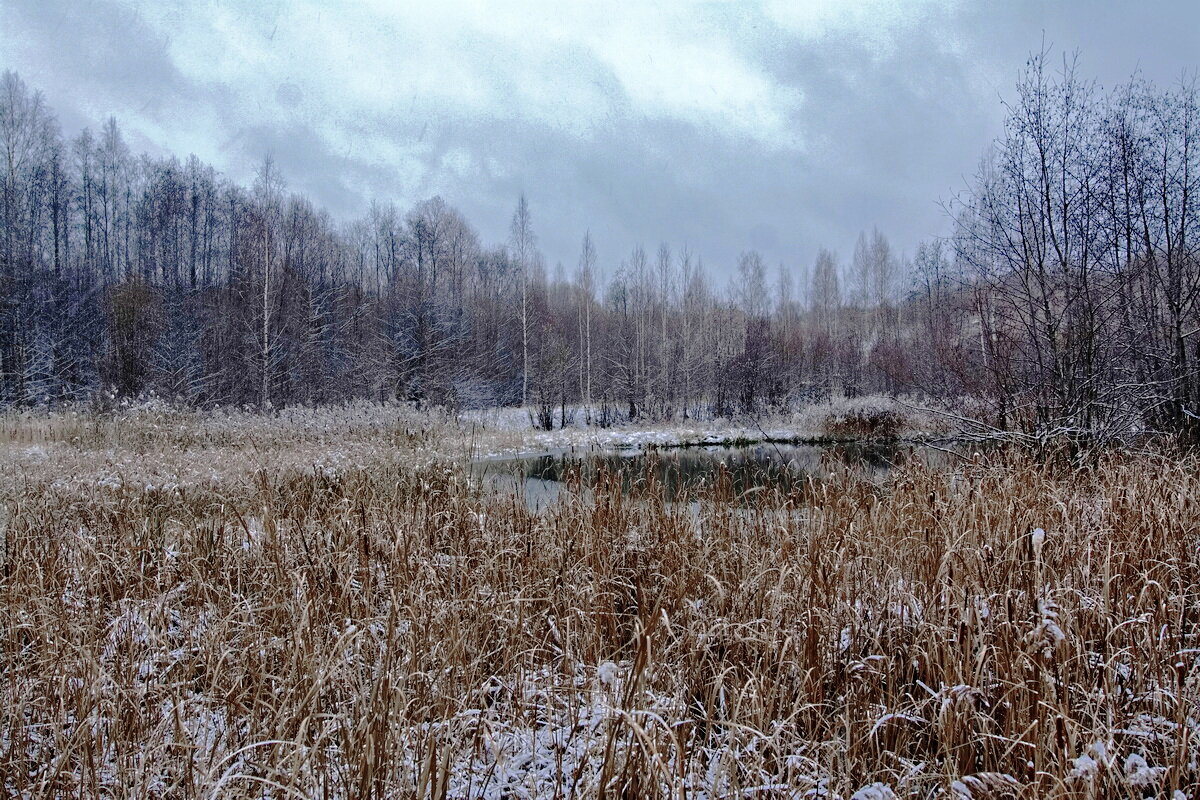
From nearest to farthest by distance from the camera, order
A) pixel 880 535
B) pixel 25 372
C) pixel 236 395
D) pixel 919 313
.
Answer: pixel 880 535 → pixel 25 372 → pixel 236 395 → pixel 919 313

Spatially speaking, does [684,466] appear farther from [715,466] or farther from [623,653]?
[623,653]

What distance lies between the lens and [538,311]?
31.5 m

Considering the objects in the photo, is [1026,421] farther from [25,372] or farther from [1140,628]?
[25,372]

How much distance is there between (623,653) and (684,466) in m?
9.07

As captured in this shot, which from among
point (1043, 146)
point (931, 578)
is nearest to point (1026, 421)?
point (1043, 146)

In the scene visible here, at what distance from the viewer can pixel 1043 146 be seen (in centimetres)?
670

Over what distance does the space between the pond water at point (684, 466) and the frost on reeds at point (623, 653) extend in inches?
23.8

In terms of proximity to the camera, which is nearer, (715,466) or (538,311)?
(715,466)

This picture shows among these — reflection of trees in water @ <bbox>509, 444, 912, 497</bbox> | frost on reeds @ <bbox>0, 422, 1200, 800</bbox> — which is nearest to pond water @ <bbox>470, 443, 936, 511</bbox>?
reflection of trees in water @ <bbox>509, 444, 912, 497</bbox>

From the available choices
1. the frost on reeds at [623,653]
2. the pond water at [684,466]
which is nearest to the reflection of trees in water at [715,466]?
the pond water at [684,466]

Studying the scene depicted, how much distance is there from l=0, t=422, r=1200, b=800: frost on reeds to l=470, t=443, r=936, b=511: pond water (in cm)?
60

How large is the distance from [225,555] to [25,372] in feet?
62.1

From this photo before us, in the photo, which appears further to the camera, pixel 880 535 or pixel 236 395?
pixel 236 395

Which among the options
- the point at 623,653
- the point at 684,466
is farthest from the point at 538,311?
the point at 623,653
